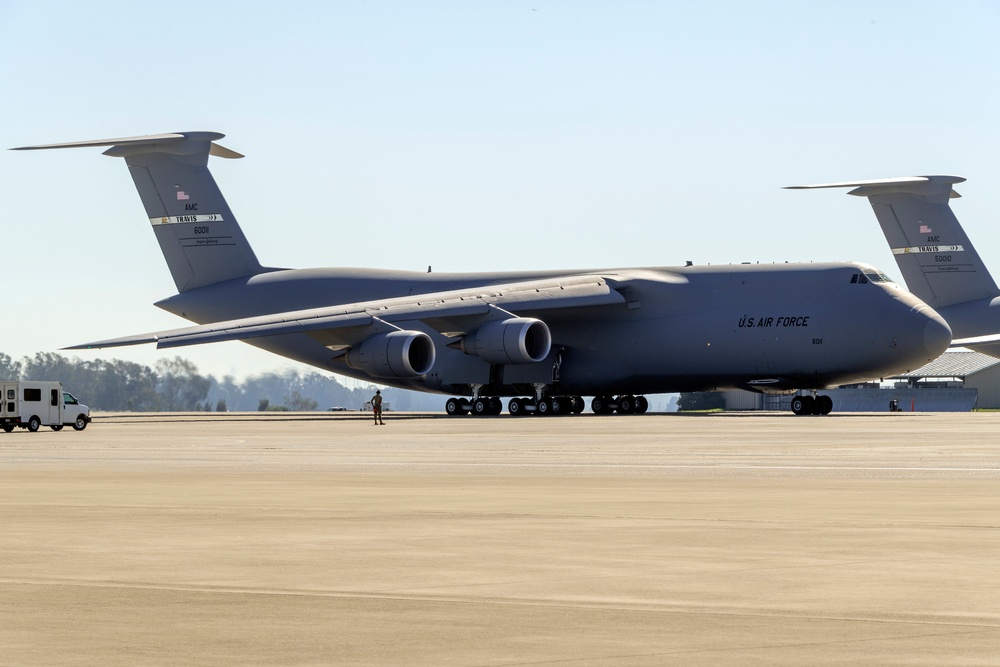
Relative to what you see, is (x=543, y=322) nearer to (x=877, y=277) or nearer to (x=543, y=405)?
(x=543, y=405)

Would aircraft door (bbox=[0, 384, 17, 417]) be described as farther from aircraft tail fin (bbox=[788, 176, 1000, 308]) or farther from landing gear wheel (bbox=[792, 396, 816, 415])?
aircraft tail fin (bbox=[788, 176, 1000, 308])

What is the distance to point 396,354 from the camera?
171ft

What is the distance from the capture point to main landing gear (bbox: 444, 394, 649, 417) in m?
56.7

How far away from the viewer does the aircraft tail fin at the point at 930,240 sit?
64.9 metres

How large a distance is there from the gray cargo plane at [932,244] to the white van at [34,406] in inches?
1262

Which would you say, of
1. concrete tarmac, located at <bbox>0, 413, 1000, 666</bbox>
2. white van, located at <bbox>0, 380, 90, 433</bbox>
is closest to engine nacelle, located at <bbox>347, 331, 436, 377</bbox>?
white van, located at <bbox>0, 380, 90, 433</bbox>

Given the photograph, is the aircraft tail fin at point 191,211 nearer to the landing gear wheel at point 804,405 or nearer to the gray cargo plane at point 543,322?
the gray cargo plane at point 543,322

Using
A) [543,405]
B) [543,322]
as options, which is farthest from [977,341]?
[543,405]

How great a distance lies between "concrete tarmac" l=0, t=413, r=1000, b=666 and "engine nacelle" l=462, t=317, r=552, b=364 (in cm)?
3147

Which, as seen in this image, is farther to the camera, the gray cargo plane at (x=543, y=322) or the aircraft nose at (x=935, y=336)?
the gray cargo plane at (x=543, y=322)

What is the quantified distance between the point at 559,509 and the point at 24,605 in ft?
22.1

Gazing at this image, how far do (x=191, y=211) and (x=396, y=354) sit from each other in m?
16.1

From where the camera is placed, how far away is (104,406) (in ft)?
297

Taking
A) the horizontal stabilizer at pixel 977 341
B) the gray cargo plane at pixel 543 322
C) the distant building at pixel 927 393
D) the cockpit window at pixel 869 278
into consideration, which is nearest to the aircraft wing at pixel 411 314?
the gray cargo plane at pixel 543 322
